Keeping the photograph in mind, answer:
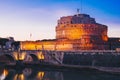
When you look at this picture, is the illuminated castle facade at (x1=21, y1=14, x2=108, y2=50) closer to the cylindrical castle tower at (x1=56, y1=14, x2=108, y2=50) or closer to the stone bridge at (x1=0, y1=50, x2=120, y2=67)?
the cylindrical castle tower at (x1=56, y1=14, x2=108, y2=50)

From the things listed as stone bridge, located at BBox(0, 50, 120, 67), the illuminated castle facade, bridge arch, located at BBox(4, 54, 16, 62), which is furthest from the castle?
bridge arch, located at BBox(4, 54, 16, 62)

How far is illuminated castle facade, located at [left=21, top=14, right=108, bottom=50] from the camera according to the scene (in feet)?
251

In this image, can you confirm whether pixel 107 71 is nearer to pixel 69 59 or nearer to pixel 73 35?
pixel 69 59

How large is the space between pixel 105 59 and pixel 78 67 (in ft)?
17.0

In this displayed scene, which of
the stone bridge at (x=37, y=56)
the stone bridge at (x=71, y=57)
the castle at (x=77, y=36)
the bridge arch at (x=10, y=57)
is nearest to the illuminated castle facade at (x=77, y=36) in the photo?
the castle at (x=77, y=36)

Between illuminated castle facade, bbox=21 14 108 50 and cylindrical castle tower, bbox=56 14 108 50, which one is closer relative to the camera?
cylindrical castle tower, bbox=56 14 108 50

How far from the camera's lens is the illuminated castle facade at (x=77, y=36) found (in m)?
76.4

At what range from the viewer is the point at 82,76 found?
49719 mm

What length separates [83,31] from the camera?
78875mm

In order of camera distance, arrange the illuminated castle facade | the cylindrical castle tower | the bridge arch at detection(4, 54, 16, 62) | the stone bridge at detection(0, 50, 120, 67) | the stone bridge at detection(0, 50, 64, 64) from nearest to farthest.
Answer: the stone bridge at detection(0, 50, 120, 67) < the stone bridge at detection(0, 50, 64, 64) < the bridge arch at detection(4, 54, 16, 62) < the cylindrical castle tower < the illuminated castle facade

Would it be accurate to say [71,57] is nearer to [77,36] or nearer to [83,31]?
[77,36]

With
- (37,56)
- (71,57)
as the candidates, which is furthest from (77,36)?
(71,57)

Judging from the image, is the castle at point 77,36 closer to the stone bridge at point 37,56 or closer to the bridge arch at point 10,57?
the stone bridge at point 37,56

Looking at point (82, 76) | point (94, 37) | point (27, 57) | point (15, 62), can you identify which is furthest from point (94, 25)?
point (82, 76)
